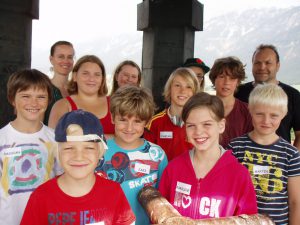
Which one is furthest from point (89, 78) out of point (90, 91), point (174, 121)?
→ point (174, 121)

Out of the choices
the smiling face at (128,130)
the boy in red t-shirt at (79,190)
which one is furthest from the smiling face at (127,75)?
the boy in red t-shirt at (79,190)

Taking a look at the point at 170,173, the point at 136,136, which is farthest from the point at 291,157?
the point at 136,136

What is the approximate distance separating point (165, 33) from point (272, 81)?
3.24 metres

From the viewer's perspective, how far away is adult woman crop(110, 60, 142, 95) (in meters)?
3.99

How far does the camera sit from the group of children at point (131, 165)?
1.73m

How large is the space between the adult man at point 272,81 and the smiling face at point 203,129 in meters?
1.57

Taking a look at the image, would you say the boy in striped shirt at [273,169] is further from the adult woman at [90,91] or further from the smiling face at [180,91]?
the adult woman at [90,91]

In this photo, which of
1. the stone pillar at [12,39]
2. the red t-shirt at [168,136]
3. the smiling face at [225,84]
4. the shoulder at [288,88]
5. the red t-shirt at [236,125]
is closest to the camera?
the red t-shirt at [168,136]

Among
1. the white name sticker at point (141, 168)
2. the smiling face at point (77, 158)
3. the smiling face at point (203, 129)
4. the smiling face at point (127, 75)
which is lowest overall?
the white name sticker at point (141, 168)

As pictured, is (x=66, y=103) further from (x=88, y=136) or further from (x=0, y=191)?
(x=88, y=136)

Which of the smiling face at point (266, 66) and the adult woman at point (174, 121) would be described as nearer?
the adult woman at point (174, 121)

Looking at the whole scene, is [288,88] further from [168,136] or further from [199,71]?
[168,136]

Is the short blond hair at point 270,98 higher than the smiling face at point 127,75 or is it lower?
lower

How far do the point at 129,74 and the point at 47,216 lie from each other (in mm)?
2556
